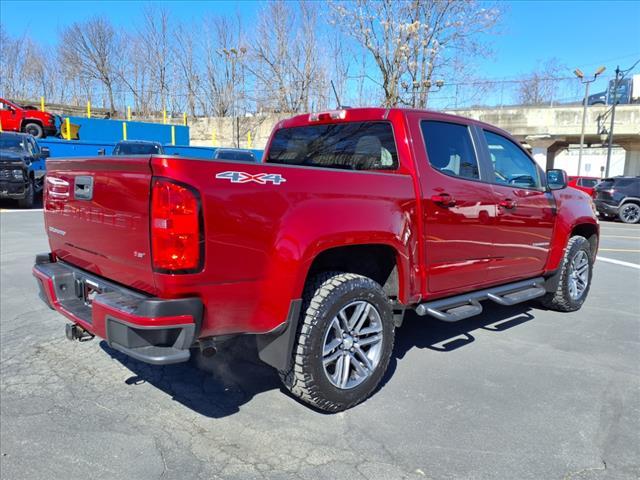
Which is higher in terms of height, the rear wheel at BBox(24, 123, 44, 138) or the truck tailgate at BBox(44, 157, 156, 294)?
the rear wheel at BBox(24, 123, 44, 138)

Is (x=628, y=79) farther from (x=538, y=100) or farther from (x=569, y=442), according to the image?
(x=569, y=442)

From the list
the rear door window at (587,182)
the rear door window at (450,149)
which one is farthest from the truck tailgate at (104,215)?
the rear door window at (587,182)

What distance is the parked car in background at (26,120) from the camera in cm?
2153

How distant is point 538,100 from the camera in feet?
119

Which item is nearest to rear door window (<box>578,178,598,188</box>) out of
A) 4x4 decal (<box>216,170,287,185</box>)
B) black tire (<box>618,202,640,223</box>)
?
black tire (<box>618,202,640,223</box>)

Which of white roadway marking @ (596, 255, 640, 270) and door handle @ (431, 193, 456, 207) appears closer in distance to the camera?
door handle @ (431, 193, 456, 207)

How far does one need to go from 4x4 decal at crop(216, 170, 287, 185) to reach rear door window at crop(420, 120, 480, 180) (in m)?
1.53

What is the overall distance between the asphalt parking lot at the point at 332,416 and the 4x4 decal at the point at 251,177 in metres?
1.50

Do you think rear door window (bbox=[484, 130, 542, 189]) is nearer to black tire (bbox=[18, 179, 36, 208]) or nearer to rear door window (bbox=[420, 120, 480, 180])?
rear door window (bbox=[420, 120, 480, 180])

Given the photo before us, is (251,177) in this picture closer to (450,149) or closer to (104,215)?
(104,215)

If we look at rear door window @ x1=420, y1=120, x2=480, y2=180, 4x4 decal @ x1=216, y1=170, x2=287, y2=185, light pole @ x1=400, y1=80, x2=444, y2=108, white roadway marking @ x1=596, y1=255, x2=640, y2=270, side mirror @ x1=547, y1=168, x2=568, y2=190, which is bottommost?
white roadway marking @ x1=596, y1=255, x2=640, y2=270

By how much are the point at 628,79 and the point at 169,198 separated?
36028mm

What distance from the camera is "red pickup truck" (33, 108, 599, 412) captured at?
8.20ft

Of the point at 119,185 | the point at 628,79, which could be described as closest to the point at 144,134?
the point at 119,185
